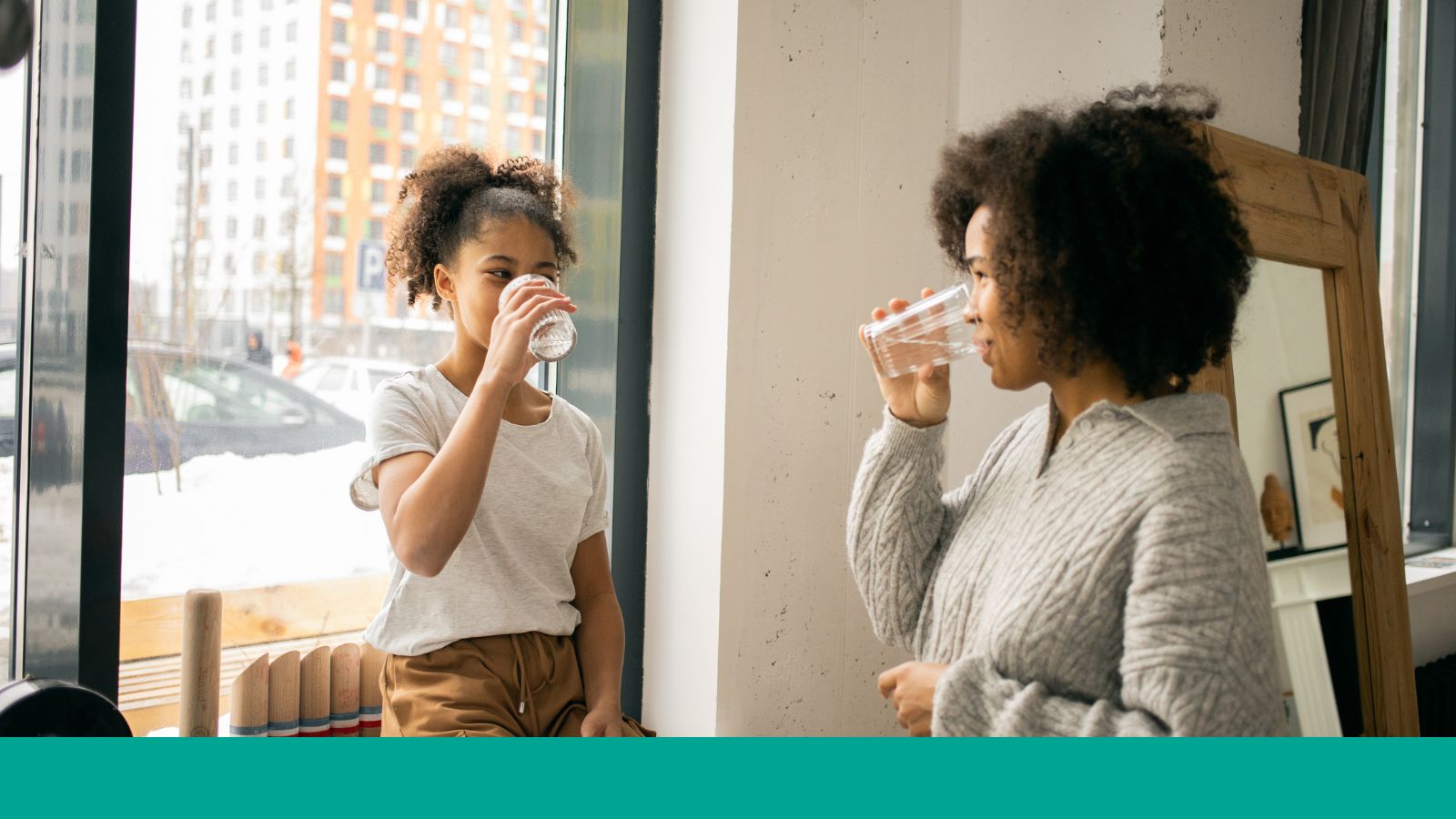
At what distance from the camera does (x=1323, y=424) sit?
2221 mm

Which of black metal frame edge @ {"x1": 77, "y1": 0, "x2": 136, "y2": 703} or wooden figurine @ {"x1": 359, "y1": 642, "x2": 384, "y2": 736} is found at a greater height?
black metal frame edge @ {"x1": 77, "y1": 0, "x2": 136, "y2": 703}

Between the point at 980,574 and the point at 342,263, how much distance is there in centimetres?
123

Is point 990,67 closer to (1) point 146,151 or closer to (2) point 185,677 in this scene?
(1) point 146,151

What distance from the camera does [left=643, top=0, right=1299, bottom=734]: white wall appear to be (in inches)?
77.3

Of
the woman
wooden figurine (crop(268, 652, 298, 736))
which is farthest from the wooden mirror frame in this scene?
wooden figurine (crop(268, 652, 298, 736))

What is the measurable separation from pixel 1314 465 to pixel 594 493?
157 cm

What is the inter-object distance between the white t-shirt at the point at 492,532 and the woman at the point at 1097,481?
48cm

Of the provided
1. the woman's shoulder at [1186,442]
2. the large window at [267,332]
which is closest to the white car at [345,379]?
the large window at [267,332]

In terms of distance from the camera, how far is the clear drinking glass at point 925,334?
122cm

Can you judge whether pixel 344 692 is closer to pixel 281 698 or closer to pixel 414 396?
pixel 281 698

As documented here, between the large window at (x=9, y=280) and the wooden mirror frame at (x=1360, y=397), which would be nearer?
the large window at (x=9, y=280)

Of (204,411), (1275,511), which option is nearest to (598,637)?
(204,411)

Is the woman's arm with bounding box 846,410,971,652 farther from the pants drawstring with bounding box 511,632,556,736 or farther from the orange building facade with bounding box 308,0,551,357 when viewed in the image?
the orange building facade with bounding box 308,0,551,357

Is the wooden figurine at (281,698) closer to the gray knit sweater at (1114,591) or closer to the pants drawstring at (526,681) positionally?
the pants drawstring at (526,681)
